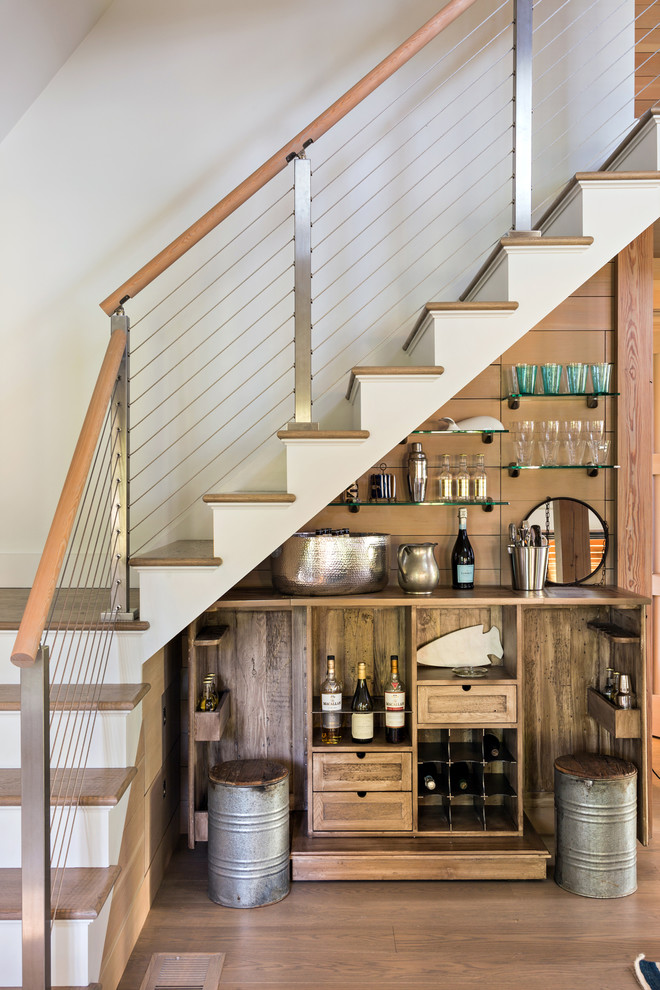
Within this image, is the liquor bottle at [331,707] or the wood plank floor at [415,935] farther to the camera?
the liquor bottle at [331,707]

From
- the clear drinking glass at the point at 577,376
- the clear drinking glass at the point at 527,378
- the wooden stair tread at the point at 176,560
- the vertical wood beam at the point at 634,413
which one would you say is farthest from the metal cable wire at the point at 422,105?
the wooden stair tread at the point at 176,560

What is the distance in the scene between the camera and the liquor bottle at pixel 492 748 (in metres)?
3.07

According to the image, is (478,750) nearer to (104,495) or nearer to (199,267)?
(104,495)

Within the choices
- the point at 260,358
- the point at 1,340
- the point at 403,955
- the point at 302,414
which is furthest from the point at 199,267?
the point at 403,955

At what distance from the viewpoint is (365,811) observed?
2.86m

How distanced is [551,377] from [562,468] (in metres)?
0.37

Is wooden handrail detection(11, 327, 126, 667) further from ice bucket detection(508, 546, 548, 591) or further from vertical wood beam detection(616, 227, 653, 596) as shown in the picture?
vertical wood beam detection(616, 227, 653, 596)

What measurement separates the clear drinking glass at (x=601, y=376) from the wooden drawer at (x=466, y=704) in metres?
1.21

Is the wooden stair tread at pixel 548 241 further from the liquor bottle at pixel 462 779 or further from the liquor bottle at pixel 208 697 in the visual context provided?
the liquor bottle at pixel 462 779

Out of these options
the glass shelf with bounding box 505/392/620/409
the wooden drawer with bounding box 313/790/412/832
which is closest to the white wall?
the glass shelf with bounding box 505/392/620/409

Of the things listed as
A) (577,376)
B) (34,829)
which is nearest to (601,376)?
(577,376)

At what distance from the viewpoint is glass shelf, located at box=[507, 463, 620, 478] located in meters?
3.02

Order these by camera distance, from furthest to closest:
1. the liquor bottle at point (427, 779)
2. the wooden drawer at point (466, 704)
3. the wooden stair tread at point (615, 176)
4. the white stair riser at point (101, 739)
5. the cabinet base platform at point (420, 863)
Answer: the liquor bottle at point (427, 779) → the wooden drawer at point (466, 704) → the cabinet base platform at point (420, 863) → the wooden stair tread at point (615, 176) → the white stair riser at point (101, 739)

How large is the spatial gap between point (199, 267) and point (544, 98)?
1.65 metres
